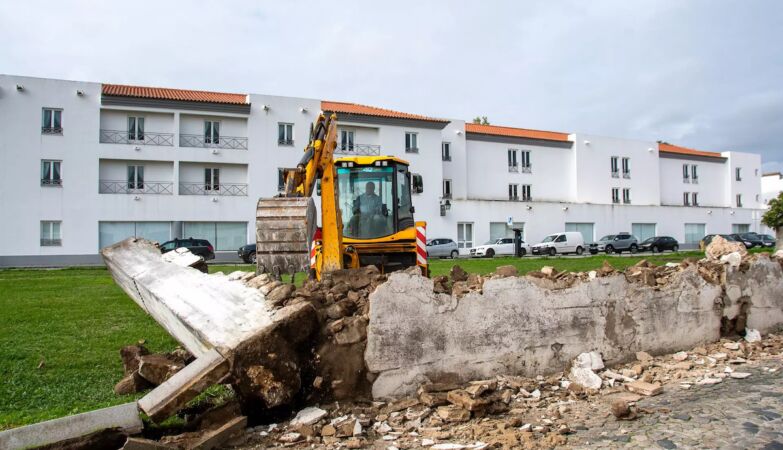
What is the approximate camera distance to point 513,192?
136 ft

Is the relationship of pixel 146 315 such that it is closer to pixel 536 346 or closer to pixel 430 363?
pixel 430 363

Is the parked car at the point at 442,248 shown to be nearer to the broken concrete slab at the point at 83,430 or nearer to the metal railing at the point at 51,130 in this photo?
the metal railing at the point at 51,130

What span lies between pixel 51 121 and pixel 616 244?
36.6 meters

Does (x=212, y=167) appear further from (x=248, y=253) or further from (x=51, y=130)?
(x=51, y=130)

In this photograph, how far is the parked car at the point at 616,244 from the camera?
1471 inches

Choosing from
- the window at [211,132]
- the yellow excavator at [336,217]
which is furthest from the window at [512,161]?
the yellow excavator at [336,217]

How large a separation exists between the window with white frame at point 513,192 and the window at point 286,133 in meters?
17.5

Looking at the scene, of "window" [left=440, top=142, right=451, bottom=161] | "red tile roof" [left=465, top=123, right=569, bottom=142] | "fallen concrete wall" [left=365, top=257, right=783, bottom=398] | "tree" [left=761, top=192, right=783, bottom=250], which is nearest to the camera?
"fallen concrete wall" [left=365, top=257, right=783, bottom=398]

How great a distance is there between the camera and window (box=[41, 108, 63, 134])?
95.7 feet

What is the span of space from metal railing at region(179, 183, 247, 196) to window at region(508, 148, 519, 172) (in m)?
20.3

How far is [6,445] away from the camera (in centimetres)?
353

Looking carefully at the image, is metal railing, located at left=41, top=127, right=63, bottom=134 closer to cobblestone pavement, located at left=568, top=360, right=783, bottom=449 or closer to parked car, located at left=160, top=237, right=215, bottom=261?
parked car, located at left=160, top=237, right=215, bottom=261

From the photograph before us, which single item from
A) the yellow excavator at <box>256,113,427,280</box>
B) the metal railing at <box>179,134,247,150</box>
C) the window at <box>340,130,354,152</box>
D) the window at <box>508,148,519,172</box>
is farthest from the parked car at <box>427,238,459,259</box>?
the yellow excavator at <box>256,113,427,280</box>

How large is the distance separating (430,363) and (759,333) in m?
5.36
